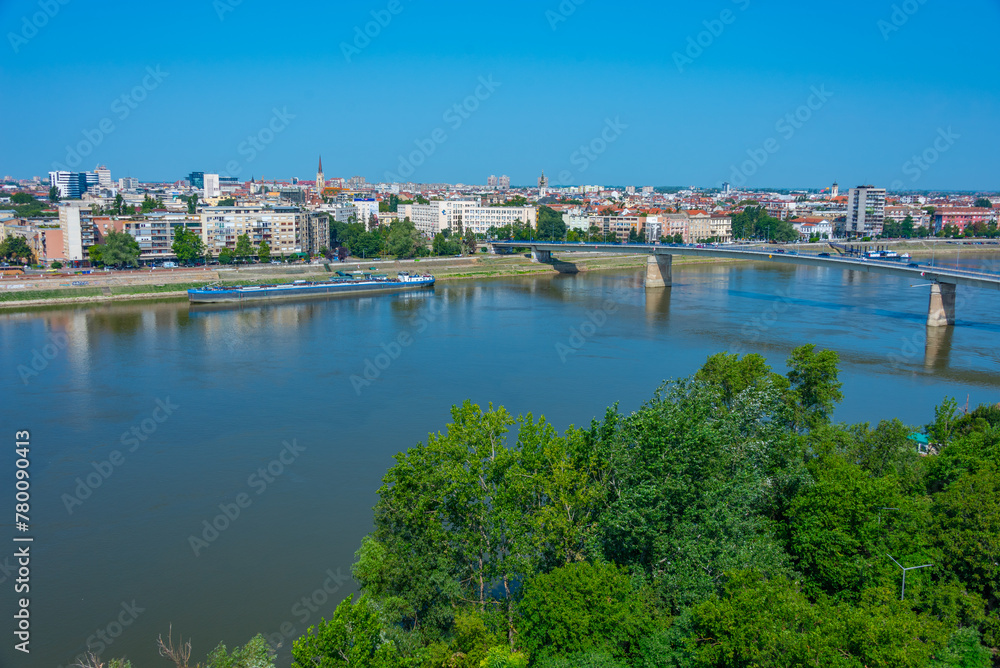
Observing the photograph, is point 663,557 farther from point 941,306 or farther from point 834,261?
point 834,261

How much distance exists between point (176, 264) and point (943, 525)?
71.7 feet

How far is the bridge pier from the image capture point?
1473 centimetres

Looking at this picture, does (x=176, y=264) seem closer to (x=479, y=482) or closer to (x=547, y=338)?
(x=547, y=338)

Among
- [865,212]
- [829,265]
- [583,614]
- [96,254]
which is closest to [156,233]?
[96,254]

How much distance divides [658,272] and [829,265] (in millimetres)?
4859

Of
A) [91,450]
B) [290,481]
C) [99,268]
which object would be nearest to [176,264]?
[99,268]

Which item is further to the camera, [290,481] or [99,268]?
[99,268]

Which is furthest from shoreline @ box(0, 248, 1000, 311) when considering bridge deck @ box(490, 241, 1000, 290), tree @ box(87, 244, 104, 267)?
tree @ box(87, 244, 104, 267)

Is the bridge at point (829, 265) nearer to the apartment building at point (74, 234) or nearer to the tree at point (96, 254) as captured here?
the tree at point (96, 254)

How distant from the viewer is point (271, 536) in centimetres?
575

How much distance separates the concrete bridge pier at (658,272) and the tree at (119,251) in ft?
46.7

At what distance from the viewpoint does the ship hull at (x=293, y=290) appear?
18.1 meters

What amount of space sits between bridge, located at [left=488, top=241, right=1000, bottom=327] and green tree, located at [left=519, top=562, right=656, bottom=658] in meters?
13.5

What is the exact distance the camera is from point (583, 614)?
3.50 meters
